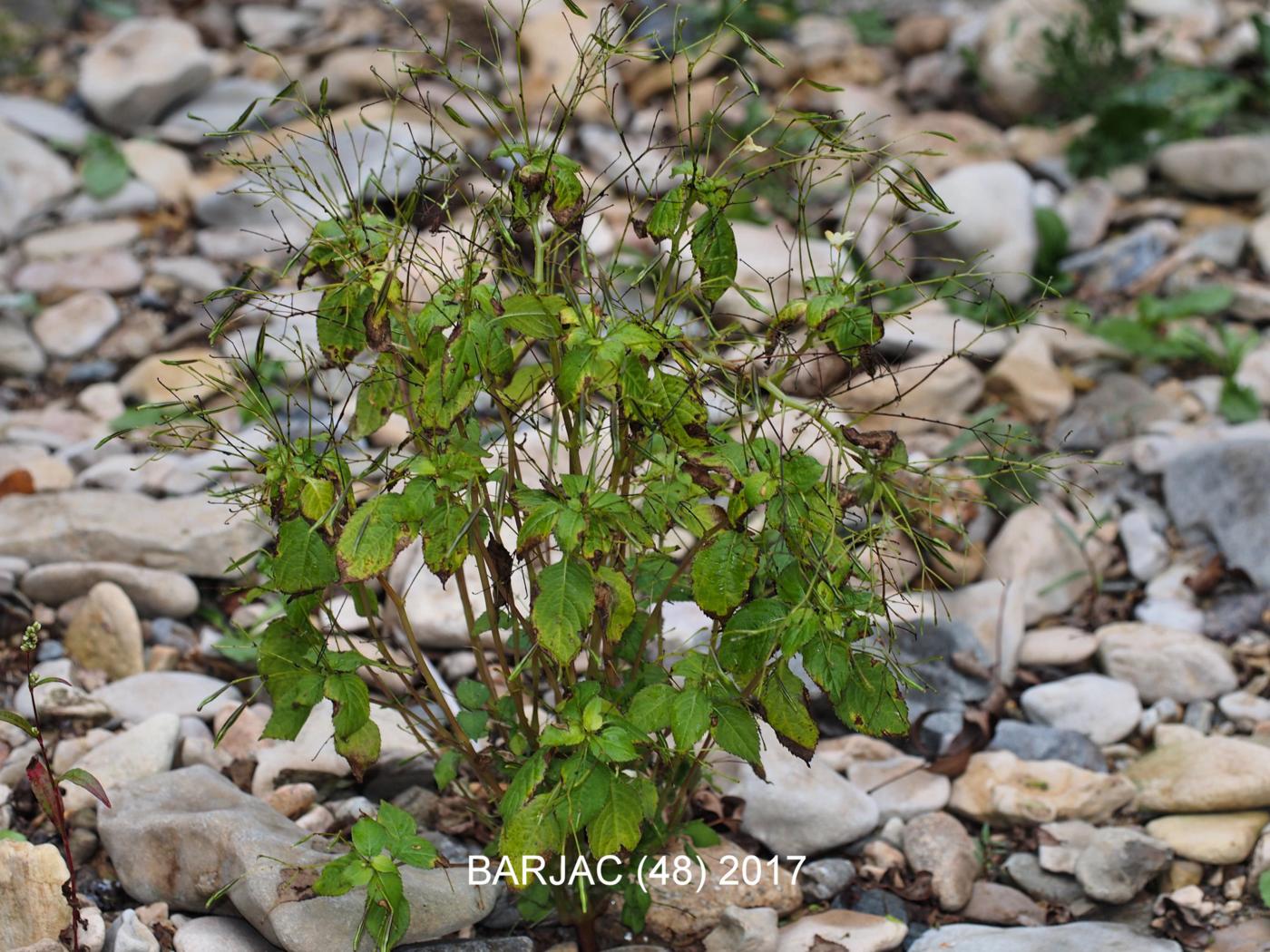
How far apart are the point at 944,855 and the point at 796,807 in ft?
1.03

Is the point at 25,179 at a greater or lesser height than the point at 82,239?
greater

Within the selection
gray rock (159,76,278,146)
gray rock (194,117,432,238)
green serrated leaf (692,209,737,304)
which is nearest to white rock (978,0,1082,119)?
gray rock (194,117,432,238)

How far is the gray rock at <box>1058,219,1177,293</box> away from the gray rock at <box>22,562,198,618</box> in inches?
137

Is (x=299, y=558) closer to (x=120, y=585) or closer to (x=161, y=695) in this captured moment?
(x=161, y=695)

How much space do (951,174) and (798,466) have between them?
11.5 ft

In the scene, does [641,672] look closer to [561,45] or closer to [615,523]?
[615,523]

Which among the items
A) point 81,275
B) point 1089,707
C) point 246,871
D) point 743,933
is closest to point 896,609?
point 1089,707

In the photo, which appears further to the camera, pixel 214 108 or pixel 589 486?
pixel 214 108

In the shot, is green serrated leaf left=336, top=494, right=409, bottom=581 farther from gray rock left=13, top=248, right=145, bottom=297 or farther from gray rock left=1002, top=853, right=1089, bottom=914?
gray rock left=13, top=248, right=145, bottom=297

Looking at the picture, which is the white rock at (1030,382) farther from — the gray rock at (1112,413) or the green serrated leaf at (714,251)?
the green serrated leaf at (714,251)

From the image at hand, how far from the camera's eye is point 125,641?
125 inches

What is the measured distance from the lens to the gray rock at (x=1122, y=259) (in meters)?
5.08

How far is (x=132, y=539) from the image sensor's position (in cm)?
344

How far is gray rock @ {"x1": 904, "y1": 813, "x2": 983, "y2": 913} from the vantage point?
271cm
